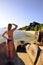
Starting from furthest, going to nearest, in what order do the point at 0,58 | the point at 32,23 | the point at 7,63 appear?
the point at 32,23 → the point at 0,58 → the point at 7,63

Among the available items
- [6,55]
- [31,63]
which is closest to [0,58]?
[6,55]

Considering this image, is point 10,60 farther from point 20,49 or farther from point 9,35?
point 20,49

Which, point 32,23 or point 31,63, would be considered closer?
point 31,63

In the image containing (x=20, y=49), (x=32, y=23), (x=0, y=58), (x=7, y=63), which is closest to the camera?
(x=7, y=63)

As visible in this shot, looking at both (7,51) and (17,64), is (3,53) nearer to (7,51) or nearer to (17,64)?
(7,51)

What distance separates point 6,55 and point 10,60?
1.55 ft

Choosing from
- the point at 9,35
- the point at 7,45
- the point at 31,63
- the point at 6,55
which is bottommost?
the point at 31,63

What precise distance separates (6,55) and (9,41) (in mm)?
633

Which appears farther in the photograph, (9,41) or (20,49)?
(20,49)

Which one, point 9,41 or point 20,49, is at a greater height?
point 9,41

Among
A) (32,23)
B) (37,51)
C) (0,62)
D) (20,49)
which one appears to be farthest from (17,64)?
(32,23)

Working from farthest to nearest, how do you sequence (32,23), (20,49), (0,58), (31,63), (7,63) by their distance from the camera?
1. (32,23)
2. (20,49)
3. (31,63)
4. (0,58)
5. (7,63)

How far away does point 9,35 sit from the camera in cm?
625

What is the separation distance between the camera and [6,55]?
19.6 ft
